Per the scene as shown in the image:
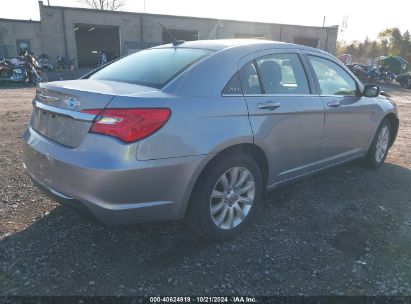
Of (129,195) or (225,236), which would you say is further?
(225,236)

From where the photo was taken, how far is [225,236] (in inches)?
127

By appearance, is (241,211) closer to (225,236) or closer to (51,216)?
(225,236)

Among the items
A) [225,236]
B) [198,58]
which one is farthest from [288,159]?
[198,58]

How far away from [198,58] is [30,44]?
36.8 meters

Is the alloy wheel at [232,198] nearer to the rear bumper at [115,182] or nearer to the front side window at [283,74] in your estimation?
the rear bumper at [115,182]

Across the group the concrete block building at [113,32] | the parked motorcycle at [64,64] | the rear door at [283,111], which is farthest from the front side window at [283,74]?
the parked motorcycle at [64,64]

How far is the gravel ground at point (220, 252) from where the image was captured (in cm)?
267

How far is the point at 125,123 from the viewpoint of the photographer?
8.16 feet

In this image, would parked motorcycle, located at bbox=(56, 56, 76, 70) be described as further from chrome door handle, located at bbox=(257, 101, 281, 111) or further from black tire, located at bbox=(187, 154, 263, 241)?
black tire, located at bbox=(187, 154, 263, 241)

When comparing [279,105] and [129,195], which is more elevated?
[279,105]

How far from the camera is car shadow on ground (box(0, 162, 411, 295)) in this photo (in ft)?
8.76

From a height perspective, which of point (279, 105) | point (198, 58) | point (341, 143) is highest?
point (198, 58)

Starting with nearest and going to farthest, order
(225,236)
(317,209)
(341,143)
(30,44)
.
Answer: (225,236), (317,209), (341,143), (30,44)

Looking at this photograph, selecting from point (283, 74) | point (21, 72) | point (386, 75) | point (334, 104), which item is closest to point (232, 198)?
point (283, 74)
